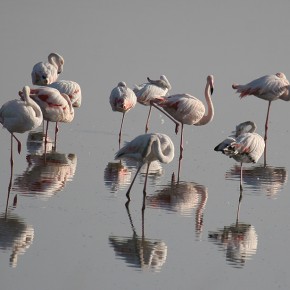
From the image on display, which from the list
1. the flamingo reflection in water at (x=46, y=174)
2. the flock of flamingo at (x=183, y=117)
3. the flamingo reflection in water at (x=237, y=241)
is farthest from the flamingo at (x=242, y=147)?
the flamingo reflection in water at (x=46, y=174)

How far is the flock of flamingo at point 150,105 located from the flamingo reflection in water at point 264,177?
42 cm

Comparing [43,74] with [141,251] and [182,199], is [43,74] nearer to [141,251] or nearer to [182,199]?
[182,199]

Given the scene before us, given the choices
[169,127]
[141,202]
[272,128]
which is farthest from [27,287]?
[272,128]

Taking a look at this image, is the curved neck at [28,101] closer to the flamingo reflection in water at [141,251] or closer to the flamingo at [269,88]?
the flamingo reflection in water at [141,251]

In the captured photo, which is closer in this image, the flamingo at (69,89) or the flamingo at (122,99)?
the flamingo at (69,89)

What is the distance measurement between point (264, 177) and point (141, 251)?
4.66m

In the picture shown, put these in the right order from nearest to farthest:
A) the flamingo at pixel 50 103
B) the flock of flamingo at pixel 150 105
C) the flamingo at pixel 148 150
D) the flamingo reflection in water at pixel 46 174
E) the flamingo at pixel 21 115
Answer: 1. the flamingo at pixel 148 150
2. the flock of flamingo at pixel 150 105
3. the flamingo reflection in water at pixel 46 174
4. the flamingo at pixel 21 115
5. the flamingo at pixel 50 103

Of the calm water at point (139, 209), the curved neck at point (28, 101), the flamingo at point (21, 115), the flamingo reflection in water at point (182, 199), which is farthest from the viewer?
the curved neck at point (28, 101)

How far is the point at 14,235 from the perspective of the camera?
10.9 metres

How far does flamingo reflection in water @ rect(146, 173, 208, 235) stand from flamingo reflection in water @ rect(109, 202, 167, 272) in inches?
30.7

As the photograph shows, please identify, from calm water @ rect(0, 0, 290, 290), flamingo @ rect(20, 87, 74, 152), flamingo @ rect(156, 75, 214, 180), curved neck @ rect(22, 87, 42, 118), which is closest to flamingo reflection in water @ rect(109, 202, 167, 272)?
calm water @ rect(0, 0, 290, 290)

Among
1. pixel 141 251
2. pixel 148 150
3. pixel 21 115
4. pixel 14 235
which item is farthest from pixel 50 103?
pixel 141 251

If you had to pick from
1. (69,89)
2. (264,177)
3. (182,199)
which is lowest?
(182,199)

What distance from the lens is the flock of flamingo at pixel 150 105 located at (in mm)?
12758
